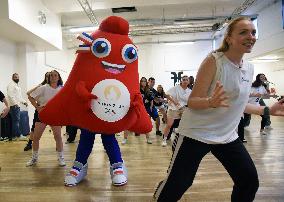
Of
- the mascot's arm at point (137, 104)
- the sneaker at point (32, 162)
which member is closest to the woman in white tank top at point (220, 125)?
the mascot's arm at point (137, 104)

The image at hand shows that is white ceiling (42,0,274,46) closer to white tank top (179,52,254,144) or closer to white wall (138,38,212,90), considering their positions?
white wall (138,38,212,90)

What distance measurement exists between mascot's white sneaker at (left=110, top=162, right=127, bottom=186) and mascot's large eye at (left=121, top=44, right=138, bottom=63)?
1.10m

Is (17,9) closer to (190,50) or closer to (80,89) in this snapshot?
(80,89)

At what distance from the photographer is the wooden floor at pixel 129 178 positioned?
2.81 m

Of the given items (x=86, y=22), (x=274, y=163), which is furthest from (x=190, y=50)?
(x=274, y=163)

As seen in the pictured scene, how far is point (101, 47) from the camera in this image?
291cm

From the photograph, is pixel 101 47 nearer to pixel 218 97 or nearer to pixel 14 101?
pixel 218 97

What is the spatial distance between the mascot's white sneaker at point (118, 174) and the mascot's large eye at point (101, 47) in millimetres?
1158

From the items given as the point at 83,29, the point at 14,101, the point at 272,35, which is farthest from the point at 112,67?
the point at 272,35

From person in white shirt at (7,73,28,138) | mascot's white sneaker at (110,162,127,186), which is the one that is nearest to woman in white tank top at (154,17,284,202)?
mascot's white sneaker at (110,162,127,186)

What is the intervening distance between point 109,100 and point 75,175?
3.06ft

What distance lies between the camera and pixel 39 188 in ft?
10.1

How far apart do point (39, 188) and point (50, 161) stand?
4.22 ft

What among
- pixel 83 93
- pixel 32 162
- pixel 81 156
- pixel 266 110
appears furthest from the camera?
pixel 32 162
